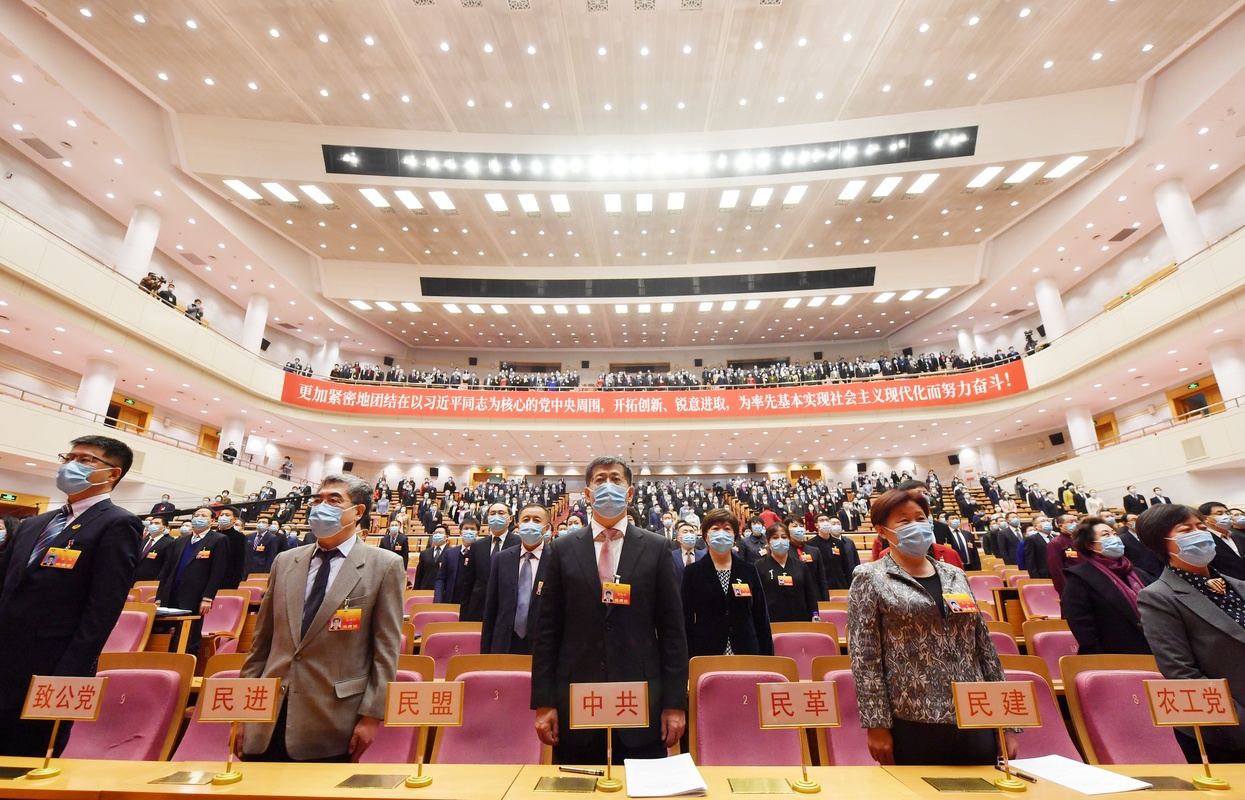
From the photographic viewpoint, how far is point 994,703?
4.76 ft

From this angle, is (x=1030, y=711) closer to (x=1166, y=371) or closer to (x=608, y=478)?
(x=608, y=478)

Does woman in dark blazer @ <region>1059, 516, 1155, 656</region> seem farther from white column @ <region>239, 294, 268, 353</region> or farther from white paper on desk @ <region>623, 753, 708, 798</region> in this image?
white column @ <region>239, 294, 268, 353</region>

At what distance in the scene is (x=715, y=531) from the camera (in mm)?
3254

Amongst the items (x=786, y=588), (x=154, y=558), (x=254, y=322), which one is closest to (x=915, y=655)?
(x=786, y=588)

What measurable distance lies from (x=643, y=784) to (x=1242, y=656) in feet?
7.25

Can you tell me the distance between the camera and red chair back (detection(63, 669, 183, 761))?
2113 mm

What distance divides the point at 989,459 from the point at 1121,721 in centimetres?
2087

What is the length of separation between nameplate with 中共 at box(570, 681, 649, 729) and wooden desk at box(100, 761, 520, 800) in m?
0.28

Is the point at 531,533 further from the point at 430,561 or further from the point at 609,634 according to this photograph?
the point at 430,561

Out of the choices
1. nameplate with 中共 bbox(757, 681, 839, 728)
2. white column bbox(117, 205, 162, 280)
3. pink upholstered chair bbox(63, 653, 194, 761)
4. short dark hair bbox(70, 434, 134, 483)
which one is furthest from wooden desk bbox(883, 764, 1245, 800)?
white column bbox(117, 205, 162, 280)

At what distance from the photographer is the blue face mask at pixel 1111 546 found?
9.13 ft

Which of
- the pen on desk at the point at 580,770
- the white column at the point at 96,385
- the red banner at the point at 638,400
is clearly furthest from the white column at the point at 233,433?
the pen on desk at the point at 580,770

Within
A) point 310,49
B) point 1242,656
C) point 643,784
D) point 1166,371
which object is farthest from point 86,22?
point 1166,371

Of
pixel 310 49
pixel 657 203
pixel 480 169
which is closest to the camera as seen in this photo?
pixel 310 49
